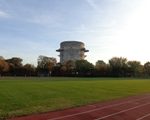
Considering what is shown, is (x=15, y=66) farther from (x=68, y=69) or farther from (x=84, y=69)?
(x=84, y=69)

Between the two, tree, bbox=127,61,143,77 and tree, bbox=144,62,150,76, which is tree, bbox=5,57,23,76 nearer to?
tree, bbox=127,61,143,77

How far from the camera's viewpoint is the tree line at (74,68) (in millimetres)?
128000

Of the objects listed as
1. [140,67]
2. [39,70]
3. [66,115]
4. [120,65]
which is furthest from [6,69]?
[66,115]

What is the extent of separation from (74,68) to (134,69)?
26707mm

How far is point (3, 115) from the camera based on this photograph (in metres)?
16.1

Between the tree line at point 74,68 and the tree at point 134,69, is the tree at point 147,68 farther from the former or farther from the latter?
the tree at point 134,69

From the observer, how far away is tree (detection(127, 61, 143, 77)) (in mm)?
137812

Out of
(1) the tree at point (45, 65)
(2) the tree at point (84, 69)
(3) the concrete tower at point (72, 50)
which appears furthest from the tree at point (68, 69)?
(3) the concrete tower at point (72, 50)

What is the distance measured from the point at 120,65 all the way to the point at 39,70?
35.7 metres

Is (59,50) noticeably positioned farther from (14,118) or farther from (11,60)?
(14,118)

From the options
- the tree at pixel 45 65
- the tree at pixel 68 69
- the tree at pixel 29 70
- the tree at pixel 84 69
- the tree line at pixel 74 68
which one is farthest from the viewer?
the tree at pixel 45 65

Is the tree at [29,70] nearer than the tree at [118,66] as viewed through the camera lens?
Yes

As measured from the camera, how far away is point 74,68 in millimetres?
135750

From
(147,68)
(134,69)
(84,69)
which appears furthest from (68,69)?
(147,68)
